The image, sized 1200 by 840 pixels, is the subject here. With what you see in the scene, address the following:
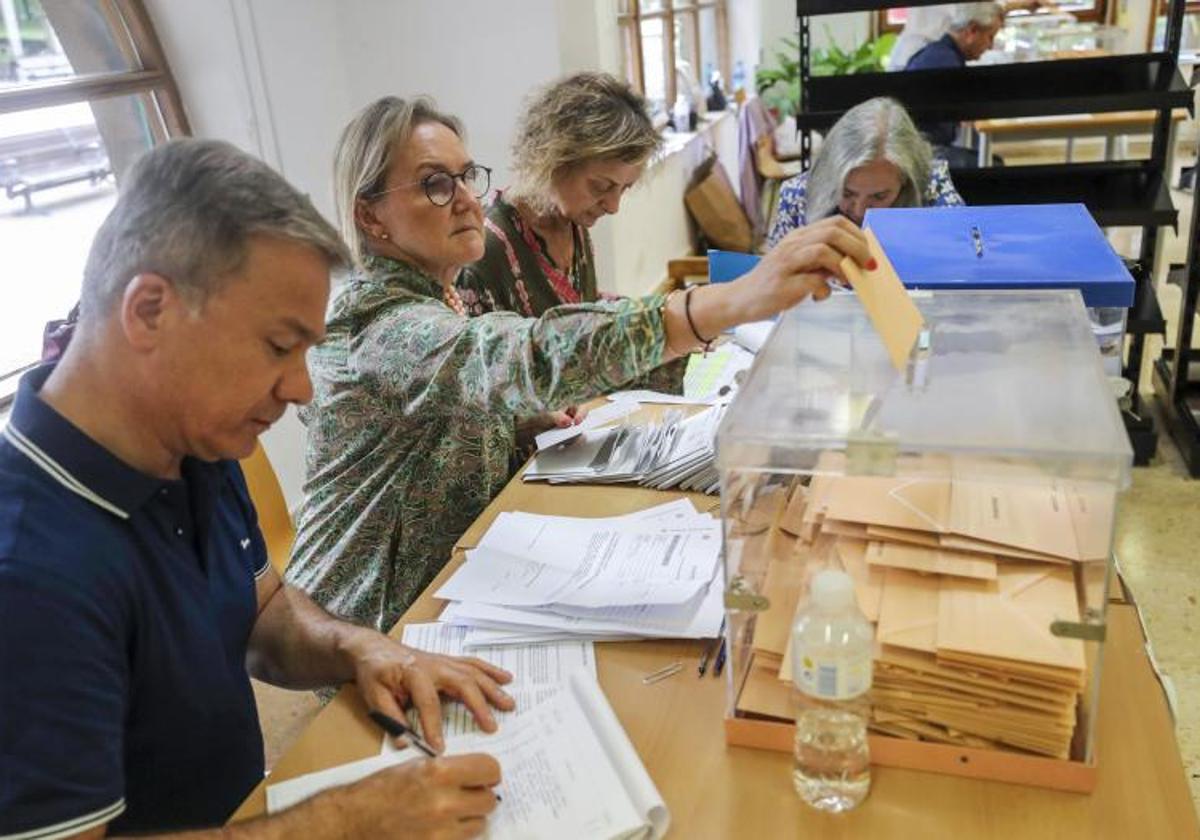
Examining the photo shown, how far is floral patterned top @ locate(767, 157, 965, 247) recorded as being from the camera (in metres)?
2.44

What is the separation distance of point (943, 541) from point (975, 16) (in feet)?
12.4

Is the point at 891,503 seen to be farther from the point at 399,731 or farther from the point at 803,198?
the point at 803,198

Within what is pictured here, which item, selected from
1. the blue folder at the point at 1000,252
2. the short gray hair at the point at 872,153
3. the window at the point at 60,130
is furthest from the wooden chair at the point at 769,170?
the blue folder at the point at 1000,252

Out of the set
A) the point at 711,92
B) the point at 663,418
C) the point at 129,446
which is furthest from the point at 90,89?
the point at 711,92

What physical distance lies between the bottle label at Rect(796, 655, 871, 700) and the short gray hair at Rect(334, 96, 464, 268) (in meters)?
0.90

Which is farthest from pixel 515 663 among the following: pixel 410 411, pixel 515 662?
pixel 410 411

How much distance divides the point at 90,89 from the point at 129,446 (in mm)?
1980

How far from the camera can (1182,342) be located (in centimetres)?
318

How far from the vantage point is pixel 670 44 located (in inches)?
218

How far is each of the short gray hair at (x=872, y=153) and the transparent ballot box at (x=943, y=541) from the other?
4.15ft

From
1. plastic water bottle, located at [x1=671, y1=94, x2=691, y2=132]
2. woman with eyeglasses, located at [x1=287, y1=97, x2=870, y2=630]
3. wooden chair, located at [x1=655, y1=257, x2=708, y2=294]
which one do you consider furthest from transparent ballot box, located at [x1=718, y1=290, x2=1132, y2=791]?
plastic water bottle, located at [x1=671, y1=94, x2=691, y2=132]

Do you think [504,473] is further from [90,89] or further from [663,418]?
[90,89]

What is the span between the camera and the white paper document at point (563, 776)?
34.7 inches

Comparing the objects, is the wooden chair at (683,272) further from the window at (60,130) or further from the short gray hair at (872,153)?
the window at (60,130)
